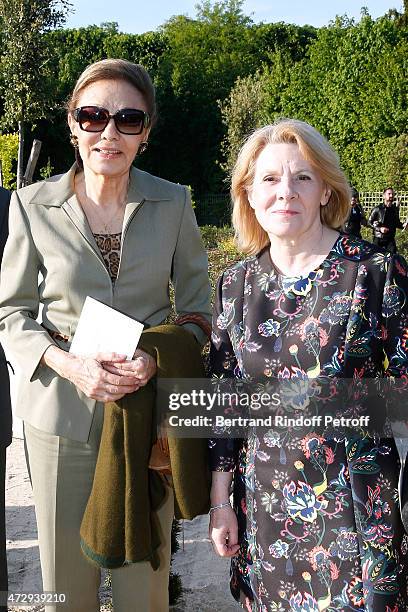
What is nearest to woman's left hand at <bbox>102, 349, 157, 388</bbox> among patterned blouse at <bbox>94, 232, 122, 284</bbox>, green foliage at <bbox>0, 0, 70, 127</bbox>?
patterned blouse at <bbox>94, 232, 122, 284</bbox>

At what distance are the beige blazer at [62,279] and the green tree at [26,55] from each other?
562 inches

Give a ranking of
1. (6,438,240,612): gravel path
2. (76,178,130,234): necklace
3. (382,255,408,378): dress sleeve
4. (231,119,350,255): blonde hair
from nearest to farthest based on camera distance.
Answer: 1. (382,255,408,378): dress sleeve
2. (231,119,350,255): blonde hair
3. (76,178,130,234): necklace
4. (6,438,240,612): gravel path

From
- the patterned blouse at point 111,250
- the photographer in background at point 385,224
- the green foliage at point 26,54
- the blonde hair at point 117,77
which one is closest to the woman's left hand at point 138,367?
the patterned blouse at point 111,250

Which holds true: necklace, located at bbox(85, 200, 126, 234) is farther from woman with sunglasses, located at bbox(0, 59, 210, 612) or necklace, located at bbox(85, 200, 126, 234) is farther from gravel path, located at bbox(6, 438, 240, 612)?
gravel path, located at bbox(6, 438, 240, 612)

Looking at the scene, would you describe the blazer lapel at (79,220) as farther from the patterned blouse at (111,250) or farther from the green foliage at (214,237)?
the green foliage at (214,237)

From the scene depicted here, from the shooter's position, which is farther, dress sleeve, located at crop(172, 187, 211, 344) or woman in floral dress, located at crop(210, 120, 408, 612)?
dress sleeve, located at crop(172, 187, 211, 344)

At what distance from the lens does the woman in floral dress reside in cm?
191

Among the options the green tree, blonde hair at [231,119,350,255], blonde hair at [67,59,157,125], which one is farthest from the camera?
the green tree

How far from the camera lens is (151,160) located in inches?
1260

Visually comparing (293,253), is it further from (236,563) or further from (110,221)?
(236,563)

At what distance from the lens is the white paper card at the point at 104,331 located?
2078 mm

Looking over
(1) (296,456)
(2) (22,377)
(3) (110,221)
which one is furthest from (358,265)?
(2) (22,377)

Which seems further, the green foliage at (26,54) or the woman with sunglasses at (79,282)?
the green foliage at (26,54)

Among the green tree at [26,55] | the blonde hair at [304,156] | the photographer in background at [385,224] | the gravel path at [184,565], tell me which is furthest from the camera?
the green tree at [26,55]
